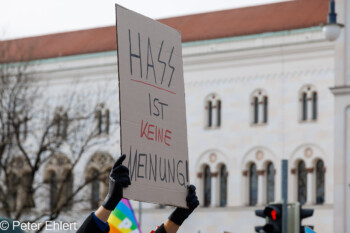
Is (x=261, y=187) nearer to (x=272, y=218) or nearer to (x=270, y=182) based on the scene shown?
(x=270, y=182)

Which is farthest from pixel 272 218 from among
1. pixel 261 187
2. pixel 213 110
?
pixel 213 110

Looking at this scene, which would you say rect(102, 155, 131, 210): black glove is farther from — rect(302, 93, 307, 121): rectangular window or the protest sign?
rect(302, 93, 307, 121): rectangular window

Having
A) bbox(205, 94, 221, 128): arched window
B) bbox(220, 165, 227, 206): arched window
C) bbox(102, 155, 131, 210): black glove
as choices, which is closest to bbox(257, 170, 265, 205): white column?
bbox(220, 165, 227, 206): arched window

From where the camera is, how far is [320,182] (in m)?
66.1

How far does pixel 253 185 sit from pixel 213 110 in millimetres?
4326

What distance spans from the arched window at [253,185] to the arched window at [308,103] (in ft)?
14.4

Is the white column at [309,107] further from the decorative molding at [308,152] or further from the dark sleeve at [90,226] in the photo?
the dark sleeve at [90,226]

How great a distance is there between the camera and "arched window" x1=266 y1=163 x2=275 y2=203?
68750 mm

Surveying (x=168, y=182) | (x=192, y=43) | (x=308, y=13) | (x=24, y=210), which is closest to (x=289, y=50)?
(x=308, y=13)

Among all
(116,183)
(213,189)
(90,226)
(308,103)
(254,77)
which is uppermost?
(254,77)

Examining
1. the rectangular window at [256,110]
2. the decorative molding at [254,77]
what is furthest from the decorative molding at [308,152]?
the rectangular window at [256,110]

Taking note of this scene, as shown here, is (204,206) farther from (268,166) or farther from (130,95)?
(130,95)

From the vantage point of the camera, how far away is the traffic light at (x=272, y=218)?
15.8 metres

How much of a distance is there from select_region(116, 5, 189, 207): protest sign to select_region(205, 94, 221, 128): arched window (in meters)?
60.8
